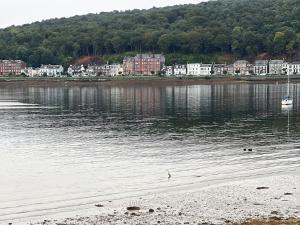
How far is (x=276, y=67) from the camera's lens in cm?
18300

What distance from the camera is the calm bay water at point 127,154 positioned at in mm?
29125

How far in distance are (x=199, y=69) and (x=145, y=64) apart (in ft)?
65.9

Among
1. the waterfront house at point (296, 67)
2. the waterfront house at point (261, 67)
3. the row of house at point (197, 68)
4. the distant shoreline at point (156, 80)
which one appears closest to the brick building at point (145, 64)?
the row of house at point (197, 68)

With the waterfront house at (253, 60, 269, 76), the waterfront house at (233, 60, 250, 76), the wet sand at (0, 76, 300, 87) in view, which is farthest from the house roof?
the wet sand at (0, 76, 300, 87)

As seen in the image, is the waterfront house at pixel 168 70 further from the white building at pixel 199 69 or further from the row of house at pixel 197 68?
the white building at pixel 199 69

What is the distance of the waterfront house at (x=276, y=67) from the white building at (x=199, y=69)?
2097 cm

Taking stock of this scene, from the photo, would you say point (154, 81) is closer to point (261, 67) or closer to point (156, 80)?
point (156, 80)

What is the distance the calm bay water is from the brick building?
399 ft

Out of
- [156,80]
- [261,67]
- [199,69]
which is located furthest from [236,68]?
[156,80]

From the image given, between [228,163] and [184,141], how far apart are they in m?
10.3

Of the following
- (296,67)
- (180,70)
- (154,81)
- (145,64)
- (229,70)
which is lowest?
(154,81)

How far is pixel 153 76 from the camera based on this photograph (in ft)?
589

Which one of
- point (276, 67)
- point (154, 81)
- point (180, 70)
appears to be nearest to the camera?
point (154, 81)

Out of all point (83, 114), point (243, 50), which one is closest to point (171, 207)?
point (83, 114)
